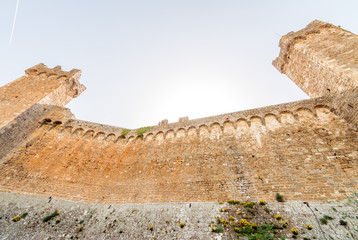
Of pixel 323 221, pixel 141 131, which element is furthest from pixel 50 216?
pixel 323 221

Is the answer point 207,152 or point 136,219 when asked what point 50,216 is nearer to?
point 136,219

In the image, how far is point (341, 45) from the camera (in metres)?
9.49

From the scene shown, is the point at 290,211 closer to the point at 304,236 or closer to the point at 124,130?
the point at 304,236

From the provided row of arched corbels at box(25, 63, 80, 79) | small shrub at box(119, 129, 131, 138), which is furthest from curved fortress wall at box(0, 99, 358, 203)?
row of arched corbels at box(25, 63, 80, 79)

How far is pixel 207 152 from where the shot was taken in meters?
9.19

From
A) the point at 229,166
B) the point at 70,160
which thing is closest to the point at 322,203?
the point at 229,166

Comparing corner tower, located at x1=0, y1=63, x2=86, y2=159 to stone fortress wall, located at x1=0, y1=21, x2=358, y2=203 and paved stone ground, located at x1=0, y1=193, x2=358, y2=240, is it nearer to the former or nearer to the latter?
stone fortress wall, located at x1=0, y1=21, x2=358, y2=203

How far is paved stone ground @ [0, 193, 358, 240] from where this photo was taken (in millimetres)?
5402

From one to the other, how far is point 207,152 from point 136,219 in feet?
16.0

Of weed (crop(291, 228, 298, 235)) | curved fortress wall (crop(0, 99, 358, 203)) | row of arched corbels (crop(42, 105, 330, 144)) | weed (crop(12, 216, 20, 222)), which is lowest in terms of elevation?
weed (crop(291, 228, 298, 235))

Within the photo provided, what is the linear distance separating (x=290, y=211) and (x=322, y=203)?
4.14 feet

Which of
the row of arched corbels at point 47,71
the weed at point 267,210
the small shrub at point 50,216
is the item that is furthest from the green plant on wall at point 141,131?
the row of arched corbels at point 47,71

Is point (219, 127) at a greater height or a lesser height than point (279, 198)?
greater

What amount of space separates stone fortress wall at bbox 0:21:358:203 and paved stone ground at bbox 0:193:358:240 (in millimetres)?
500
